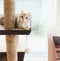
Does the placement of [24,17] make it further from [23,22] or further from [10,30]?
[10,30]

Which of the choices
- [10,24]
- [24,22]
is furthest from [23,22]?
[10,24]

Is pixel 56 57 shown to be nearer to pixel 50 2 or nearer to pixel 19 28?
pixel 50 2

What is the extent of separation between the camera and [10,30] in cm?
138

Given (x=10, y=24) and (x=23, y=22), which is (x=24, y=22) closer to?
(x=23, y=22)

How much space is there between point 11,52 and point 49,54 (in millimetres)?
1037

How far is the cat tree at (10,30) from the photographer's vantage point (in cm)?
137

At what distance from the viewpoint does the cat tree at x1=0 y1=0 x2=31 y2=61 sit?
1.37 metres

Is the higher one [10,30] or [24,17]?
[24,17]

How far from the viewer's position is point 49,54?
2.39 metres

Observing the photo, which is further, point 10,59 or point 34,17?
point 34,17

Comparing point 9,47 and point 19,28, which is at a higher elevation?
point 19,28

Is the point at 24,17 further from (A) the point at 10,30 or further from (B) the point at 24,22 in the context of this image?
(A) the point at 10,30

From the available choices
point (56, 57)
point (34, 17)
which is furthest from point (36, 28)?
point (56, 57)

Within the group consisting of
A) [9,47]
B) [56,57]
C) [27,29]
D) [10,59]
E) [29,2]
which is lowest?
[56,57]
